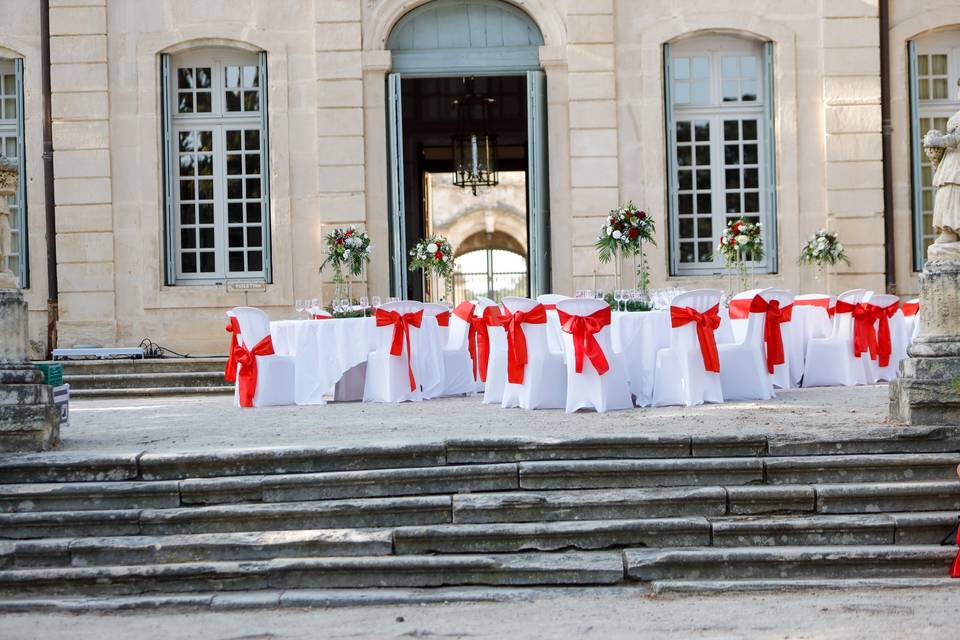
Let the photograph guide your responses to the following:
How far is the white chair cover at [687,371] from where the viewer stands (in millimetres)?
8266

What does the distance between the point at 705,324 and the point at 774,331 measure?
4.27ft

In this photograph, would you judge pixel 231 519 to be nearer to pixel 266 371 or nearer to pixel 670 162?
pixel 266 371

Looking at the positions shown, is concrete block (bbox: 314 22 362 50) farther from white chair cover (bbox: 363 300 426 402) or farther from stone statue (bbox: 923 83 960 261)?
stone statue (bbox: 923 83 960 261)

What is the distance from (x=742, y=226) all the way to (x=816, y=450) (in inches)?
205

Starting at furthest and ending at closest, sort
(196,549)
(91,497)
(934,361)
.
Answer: (934,361) < (91,497) < (196,549)

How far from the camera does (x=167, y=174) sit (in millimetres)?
12445

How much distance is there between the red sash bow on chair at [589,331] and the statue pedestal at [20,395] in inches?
120

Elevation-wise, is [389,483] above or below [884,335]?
below

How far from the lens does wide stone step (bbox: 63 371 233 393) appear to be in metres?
11.0

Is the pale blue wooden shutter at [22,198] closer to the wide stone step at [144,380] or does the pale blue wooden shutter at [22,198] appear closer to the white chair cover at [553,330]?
the wide stone step at [144,380]

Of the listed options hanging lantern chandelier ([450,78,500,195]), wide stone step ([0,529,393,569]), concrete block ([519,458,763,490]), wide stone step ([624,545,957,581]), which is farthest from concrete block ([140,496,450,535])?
hanging lantern chandelier ([450,78,500,195])

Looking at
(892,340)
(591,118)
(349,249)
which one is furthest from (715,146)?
(349,249)

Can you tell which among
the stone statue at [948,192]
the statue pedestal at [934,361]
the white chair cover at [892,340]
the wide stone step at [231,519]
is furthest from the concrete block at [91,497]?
the white chair cover at [892,340]

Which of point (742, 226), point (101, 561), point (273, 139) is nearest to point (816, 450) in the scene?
point (101, 561)
